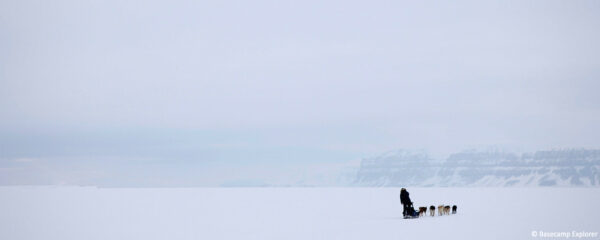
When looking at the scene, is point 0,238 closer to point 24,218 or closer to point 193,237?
point 193,237

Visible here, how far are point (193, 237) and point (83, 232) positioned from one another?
5529 mm

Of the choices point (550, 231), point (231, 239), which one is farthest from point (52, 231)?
point (550, 231)

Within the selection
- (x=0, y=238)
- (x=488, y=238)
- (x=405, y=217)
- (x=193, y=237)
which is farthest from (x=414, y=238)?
(x=0, y=238)

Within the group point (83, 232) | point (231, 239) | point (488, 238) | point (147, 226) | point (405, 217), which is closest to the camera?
point (488, 238)

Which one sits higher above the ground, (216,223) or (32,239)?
(216,223)

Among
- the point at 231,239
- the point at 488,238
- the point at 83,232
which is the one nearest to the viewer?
the point at 488,238

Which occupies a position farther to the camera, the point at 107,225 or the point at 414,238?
the point at 107,225

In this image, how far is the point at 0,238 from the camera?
85.3 ft

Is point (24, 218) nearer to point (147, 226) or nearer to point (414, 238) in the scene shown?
point (147, 226)

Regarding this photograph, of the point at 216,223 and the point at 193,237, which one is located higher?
the point at 216,223

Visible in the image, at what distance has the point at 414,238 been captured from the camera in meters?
24.5

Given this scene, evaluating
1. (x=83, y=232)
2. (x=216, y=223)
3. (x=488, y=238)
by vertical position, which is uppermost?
(x=216, y=223)

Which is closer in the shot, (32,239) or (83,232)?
(32,239)

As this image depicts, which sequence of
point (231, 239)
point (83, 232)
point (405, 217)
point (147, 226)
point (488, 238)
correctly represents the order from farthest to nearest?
point (405, 217), point (147, 226), point (83, 232), point (231, 239), point (488, 238)
